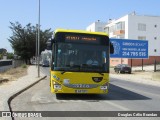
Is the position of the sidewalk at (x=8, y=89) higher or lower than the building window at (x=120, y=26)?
lower

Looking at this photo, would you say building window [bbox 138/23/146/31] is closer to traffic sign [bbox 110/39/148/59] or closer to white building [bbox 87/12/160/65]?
white building [bbox 87/12/160/65]

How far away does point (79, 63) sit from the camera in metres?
16.4

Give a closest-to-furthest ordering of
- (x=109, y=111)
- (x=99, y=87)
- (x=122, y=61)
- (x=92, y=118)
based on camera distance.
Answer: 1. (x=92, y=118)
2. (x=109, y=111)
3. (x=99, y=87)
4. (x=122, y=61)

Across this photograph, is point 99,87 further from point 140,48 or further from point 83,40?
point 140,48

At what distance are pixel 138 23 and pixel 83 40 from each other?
69523 mm

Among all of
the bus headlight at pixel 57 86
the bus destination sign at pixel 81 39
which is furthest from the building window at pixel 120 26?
the bus headlight at pixel 57 86

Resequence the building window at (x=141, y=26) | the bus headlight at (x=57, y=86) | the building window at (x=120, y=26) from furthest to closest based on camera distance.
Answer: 1. the building window at (x=120, y=26)
2. the building window at (x=141, y=26)
3. the bus headlight at (x=57, y=86)

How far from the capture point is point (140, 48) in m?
62.1

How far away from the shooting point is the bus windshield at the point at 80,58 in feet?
53.5

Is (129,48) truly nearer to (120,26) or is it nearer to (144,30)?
(144,30)

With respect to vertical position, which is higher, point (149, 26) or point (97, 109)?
point (149, 26)

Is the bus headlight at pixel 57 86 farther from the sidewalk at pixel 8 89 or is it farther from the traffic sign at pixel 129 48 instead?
the traffic sign at pixel 129 48

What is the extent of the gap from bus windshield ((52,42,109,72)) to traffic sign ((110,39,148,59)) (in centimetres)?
4478

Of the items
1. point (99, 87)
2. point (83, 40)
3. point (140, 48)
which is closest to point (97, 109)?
point (99, 87)
